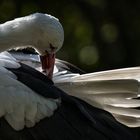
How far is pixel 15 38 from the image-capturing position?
894cm

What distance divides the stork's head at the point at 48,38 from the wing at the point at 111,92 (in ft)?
0.68

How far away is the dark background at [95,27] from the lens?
572 inches

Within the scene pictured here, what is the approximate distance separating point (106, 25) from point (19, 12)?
1325 mm

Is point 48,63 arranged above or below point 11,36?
below

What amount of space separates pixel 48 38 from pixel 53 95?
630 mm

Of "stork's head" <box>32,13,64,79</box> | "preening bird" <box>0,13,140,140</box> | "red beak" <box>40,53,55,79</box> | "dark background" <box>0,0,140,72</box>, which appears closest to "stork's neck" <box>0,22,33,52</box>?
"preening bird" <box>0,13,140,140</box>

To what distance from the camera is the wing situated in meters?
8.95

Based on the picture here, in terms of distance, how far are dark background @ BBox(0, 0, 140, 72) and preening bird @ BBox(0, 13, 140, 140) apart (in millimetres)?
5096

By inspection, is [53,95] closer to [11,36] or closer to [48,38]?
[48,38]

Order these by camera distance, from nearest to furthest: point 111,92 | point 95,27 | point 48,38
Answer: point 48,38, point 111,92, point 95,27

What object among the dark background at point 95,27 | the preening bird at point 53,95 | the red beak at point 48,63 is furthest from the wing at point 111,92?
the dark background at point 95,27

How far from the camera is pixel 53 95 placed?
845 centimetres

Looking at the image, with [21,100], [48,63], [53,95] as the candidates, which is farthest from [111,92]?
[21,100]

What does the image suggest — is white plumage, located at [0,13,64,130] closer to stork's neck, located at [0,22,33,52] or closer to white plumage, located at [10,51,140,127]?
stork's neck, located at [0,22,33,52]
